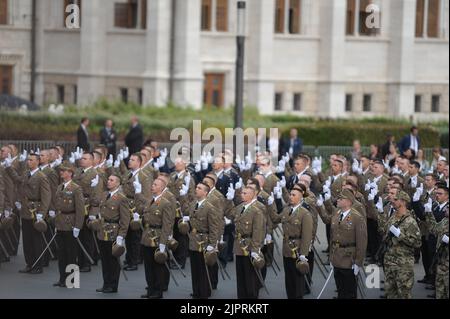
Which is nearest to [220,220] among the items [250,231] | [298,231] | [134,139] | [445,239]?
[250,231]

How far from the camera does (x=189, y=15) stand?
4197 centimetres

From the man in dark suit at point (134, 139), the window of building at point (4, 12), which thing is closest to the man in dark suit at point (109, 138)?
the man in dark suit at point (134, 139)

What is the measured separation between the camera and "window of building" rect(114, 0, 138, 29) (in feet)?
140

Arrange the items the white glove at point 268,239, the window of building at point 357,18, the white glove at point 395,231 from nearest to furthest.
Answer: the white glove at point 395,231
the white glove at point 268,239
the window of building at point 357,18

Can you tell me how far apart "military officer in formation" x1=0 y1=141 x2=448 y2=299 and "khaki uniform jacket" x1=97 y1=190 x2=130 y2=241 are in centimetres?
1

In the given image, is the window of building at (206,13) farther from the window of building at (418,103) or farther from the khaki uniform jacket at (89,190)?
the khaki uniform jacket at (89,190)

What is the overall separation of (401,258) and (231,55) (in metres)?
27.3

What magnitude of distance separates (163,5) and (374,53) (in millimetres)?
8511

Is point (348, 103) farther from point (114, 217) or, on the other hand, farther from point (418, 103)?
point (114, 217)

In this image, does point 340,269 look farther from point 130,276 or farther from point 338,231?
point 130,276

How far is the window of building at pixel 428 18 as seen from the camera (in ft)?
152

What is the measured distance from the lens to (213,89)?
144ft

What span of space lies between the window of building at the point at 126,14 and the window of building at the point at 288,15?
16.5 ft

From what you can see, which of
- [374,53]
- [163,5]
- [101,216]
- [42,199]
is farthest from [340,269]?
[374,53]
